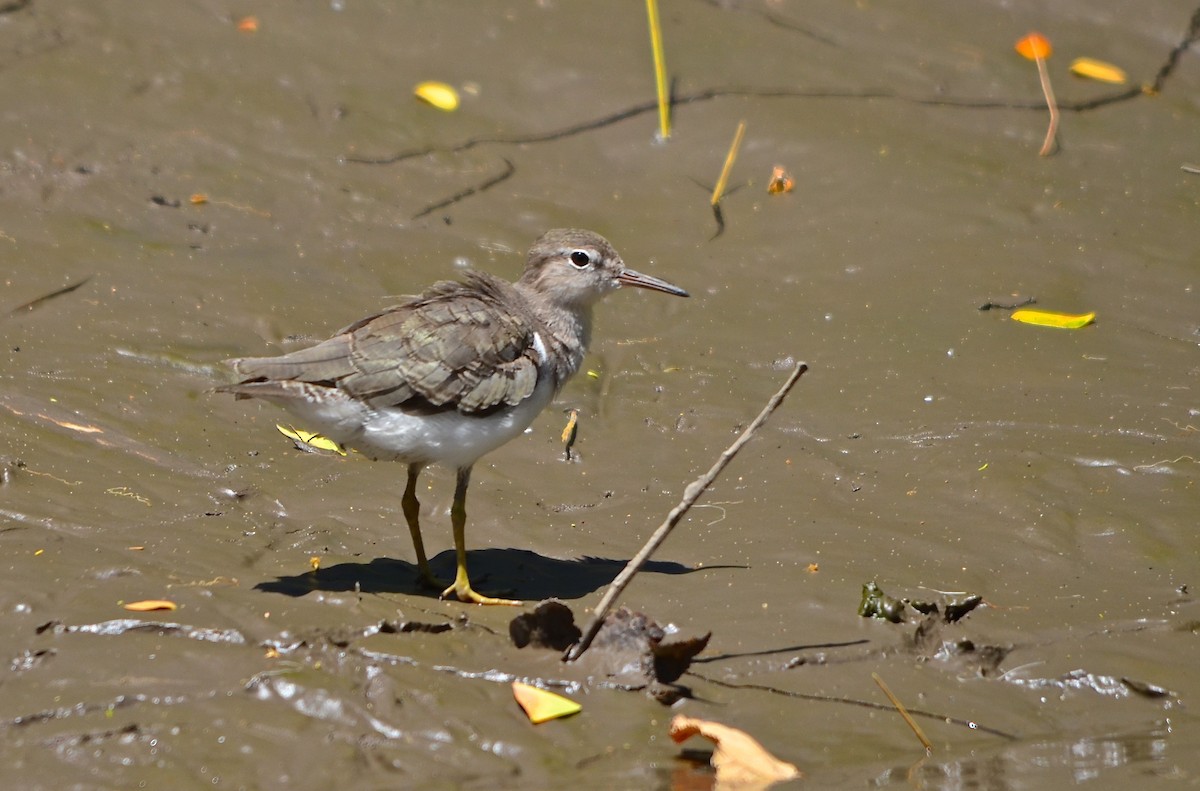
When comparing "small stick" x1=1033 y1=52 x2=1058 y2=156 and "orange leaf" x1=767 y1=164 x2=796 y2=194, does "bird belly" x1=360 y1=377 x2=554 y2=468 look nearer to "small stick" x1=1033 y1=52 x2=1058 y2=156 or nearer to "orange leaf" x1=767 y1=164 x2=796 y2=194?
"orange leaf" x1=767 y1=164 x2=796 y2=194

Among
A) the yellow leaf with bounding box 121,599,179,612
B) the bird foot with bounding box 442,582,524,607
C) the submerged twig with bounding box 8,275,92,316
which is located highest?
the yellow leaf with bounding box 121,599,179,612

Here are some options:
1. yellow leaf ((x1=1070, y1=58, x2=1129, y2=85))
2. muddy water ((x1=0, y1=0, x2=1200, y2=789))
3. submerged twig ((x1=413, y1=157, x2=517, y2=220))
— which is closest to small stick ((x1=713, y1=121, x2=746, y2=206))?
muddy water ((x1=0, y1=0, x2=1200, y2=789))

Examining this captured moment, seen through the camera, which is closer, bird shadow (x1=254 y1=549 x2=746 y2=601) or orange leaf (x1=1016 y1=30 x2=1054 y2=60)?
bird shadow (x1=254 y1=549 x2=746 y2=601)

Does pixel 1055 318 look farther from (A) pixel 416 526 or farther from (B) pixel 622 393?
(A) pixel 416 526

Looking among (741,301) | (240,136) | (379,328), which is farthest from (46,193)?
(741,301)

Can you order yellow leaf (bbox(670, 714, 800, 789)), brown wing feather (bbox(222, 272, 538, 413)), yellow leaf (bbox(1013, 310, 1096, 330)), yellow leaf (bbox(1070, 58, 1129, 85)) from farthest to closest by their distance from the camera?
yellow leaf (bbox(1070, 58, 1129, 85)) < yellow leaf (bbox(1013, 310, 1096, 330)) < brown wing feather (bbox(222, 272, 538, 413)) < yellow leaf (bbox(670, 714, 800, 789))

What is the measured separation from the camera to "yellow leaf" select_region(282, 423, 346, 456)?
24.4 ft

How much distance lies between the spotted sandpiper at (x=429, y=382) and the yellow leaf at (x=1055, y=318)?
138 inches

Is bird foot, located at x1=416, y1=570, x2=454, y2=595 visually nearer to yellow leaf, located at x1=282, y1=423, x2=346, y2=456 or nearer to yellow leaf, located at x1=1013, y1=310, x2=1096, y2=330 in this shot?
yellow leaf, located at x1=282, y1=423, x2=346, y2=456

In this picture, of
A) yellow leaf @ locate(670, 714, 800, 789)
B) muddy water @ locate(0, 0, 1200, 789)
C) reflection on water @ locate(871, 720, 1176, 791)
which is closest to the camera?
yellow leaf @ locate(670, 714, 800, 789)

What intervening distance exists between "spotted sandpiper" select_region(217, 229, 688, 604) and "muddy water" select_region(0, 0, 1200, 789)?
1.81 feet

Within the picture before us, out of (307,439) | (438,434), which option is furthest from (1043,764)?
(307,439)

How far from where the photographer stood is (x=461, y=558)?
20.3 ft

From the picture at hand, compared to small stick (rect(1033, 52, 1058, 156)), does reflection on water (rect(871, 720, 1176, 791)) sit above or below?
below
